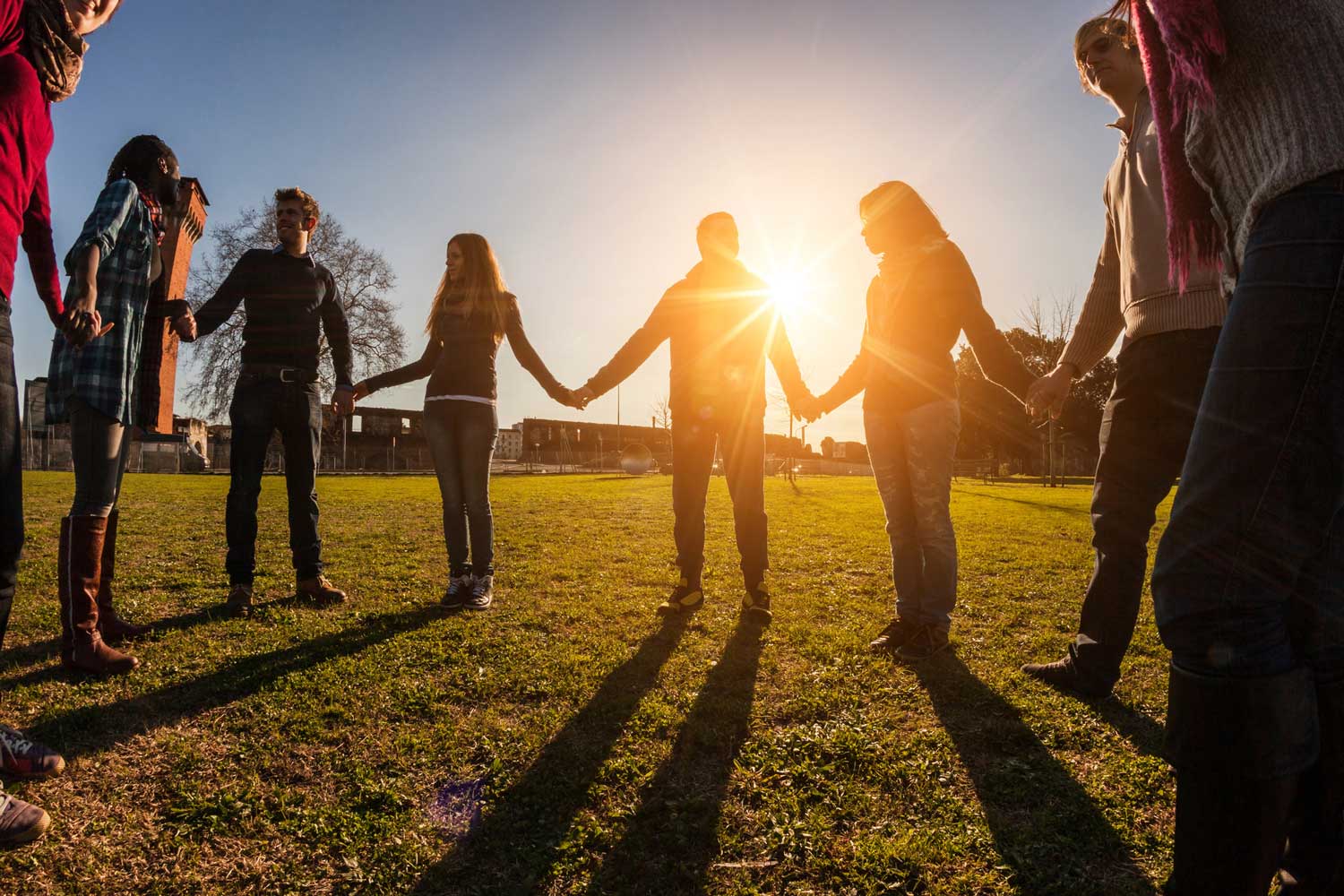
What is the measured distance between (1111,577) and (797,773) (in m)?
1.66

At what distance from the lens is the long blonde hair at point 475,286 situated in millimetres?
4609

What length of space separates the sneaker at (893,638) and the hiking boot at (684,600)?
122 cm

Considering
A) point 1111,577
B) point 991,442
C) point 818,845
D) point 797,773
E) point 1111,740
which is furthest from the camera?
point 991,442

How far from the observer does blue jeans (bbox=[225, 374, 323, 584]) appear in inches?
163

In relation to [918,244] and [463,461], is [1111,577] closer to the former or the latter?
[918,244]

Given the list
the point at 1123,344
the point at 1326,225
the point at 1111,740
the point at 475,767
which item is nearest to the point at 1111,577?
the point at 1111,740

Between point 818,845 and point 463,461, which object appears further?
point 463,461

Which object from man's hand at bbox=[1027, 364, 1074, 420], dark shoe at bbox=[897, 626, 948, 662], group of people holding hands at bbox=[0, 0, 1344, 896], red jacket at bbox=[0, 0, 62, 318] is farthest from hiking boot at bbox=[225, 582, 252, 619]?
man's hand at bbox=[1027, 364, 1074, 420]

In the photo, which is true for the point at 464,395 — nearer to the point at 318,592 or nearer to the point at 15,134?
the point at 318,592

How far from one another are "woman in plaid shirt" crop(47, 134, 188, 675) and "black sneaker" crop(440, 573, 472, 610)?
1.64 m

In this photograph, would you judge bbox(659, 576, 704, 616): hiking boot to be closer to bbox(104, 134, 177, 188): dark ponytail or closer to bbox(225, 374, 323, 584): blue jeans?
bbox(225, 374, 323, 584): blue jeans

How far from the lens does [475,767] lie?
2148mm

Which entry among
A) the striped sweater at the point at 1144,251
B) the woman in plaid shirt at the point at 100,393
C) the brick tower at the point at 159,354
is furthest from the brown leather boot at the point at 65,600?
the striped sweater at the point at 1144,251

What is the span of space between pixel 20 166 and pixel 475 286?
9.18ft
